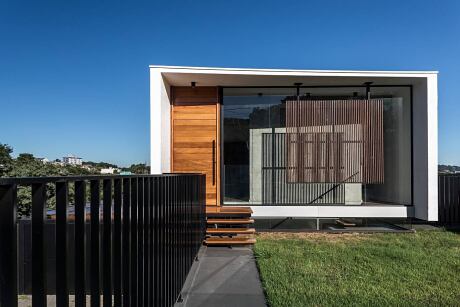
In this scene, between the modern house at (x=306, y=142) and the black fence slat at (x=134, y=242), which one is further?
the modern house at (x=306, y=142)

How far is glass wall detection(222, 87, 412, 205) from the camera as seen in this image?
368 inches

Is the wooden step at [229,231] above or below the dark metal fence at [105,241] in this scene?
below

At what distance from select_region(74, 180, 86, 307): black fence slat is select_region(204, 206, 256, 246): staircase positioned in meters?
5.90

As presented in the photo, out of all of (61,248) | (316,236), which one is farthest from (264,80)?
(61,248)

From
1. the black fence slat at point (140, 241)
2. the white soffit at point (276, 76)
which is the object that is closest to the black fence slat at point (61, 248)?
the black fence slat at point (140, 241)

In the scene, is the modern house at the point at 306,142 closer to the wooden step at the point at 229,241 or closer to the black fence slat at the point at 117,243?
the wooden step at the point at 229,241

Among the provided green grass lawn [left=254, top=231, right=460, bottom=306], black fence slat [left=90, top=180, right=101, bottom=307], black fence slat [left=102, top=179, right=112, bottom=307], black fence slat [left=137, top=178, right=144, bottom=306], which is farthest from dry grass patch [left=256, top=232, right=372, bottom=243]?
black fence slat [left=90, top=180, right=101, bottom=307]

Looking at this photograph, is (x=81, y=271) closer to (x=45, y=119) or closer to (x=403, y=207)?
(x=403, y=207)

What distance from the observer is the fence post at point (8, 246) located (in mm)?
1076

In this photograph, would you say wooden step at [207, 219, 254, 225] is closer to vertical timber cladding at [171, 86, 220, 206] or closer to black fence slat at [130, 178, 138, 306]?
vertical timber cladding at [171, 86, 220, 206]

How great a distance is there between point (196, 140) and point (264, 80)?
Result: 214cm

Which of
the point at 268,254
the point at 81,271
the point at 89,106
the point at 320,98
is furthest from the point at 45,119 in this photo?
the point at 81,271

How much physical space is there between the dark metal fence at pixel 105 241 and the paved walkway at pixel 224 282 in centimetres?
76

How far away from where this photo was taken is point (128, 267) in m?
2.22
